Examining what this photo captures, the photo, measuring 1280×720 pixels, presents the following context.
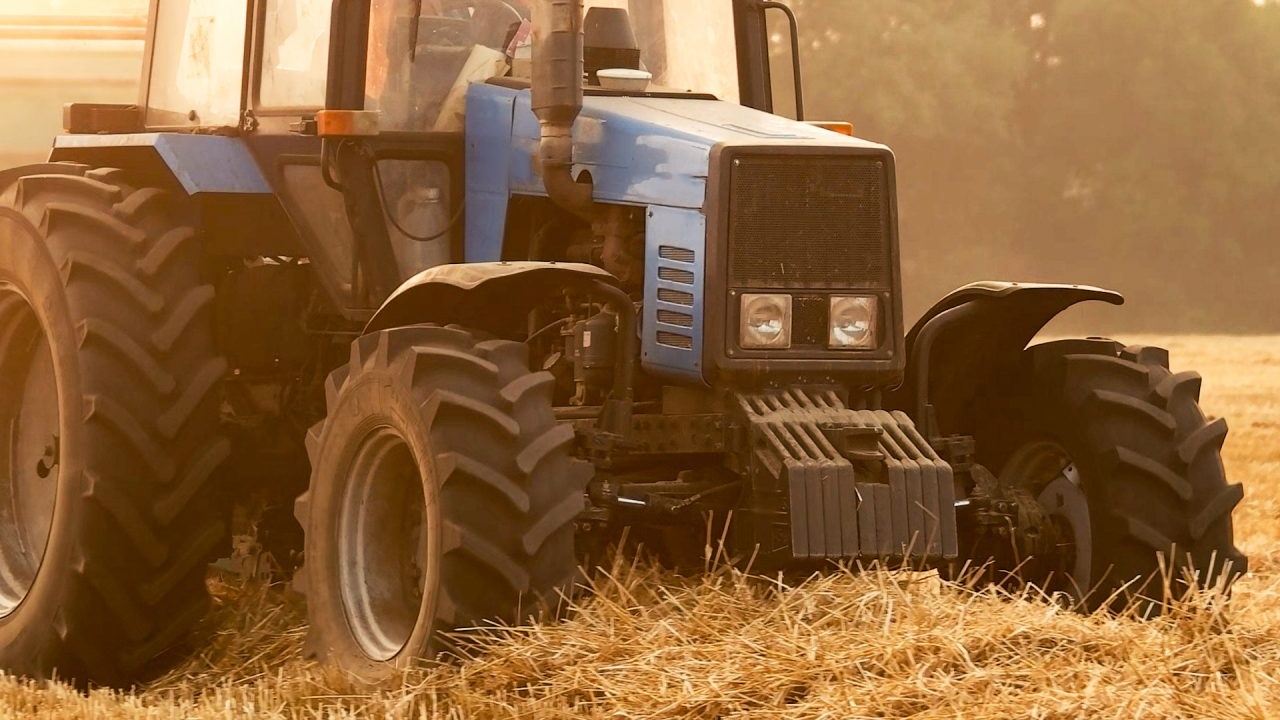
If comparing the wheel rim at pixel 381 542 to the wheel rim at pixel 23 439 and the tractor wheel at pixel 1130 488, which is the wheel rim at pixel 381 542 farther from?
the tractor wheel at pixel 1130 488

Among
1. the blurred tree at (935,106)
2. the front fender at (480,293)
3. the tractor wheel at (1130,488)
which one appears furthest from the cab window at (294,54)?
the blurred tree at (935,106)

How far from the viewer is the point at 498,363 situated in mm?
6207

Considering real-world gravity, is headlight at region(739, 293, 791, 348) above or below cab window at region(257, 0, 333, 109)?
below

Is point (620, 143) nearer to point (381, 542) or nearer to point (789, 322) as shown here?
point (789, 322)

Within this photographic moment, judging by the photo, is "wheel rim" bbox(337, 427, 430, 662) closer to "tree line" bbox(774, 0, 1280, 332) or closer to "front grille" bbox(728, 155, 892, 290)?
"front grille" bbox(728, 155, 892, 290)

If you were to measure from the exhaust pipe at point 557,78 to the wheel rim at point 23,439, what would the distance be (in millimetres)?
2206

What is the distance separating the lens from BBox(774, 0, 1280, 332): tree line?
141 feet

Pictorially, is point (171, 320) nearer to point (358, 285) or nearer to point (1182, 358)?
point (358, 285)

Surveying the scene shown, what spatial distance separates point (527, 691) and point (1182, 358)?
22.2 metres

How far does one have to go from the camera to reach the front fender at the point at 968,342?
23.8 ft

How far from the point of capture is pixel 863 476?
646 cm

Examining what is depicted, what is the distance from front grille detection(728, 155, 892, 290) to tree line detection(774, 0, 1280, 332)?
35.7m

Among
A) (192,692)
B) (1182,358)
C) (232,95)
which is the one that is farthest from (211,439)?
(1182,358)

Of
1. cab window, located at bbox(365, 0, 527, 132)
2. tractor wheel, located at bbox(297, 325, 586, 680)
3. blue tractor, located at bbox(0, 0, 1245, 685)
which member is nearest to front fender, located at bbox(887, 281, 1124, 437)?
blue tractor, located at bbox(0, 0, 1245, 685)
